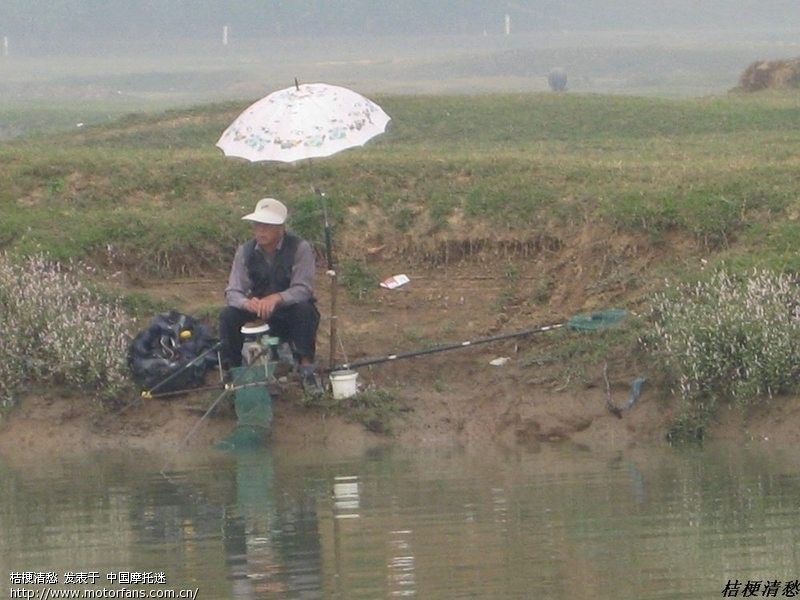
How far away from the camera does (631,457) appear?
12.0m

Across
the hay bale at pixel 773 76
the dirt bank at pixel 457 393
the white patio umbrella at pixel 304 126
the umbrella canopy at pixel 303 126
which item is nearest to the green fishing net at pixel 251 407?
the dirt bank at pixel 457 393

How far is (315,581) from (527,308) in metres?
5.73

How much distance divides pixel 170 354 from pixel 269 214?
4.54 feet

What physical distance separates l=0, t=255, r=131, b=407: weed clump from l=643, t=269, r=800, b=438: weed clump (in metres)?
3.90

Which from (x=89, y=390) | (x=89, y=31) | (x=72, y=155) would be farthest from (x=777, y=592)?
(x=89, y=31)

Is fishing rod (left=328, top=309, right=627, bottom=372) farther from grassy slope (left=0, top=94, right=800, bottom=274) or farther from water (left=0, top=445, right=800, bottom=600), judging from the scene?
grassy slope (left=0, top=94, right=800, bottom=274)

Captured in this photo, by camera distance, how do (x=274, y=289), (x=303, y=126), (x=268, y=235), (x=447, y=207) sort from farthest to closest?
1. (x=447, y=207)
2. (x=274, y=289)
3. (x=268, y=235)
4. (x=303, y=126)

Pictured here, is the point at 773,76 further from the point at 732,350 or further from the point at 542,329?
the point at 732,350

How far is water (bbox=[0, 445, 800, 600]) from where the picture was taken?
8.58 metres

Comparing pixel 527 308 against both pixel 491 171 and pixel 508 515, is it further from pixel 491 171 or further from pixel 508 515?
pixel 508 515

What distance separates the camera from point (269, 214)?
41.0 ft

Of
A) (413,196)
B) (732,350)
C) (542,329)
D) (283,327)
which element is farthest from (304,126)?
(732,350)

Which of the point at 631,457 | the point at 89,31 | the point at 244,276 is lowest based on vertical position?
the point at 89,31

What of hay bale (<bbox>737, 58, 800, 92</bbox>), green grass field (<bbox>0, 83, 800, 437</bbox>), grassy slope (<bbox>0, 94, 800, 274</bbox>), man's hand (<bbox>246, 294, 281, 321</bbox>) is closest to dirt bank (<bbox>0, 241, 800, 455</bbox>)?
green grass field (<bbox>0, 83, 800, 437</bbox>)
